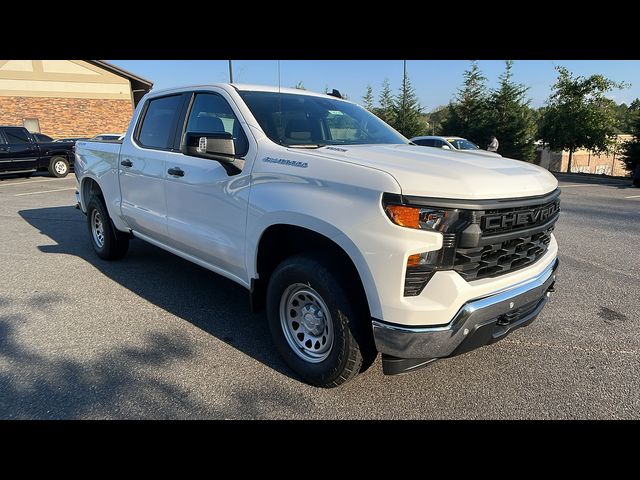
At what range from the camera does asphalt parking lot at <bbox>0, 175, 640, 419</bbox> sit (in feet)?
8.52

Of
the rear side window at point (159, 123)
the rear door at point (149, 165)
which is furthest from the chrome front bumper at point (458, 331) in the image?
the rear side window at point (159, 123)

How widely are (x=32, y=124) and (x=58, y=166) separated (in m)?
10.7

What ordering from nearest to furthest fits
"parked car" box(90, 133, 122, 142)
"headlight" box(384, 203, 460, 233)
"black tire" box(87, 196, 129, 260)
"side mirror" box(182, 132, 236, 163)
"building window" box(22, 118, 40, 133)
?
"headlight" box(384, 203, 460, 233)
"side mirror" box(182, 132, 236, 163)
"black tire" box(87, 196, 129, 260)
"parked car" box(90, 133, 122, 142)
"building window" box(22, 118, 40, 133)

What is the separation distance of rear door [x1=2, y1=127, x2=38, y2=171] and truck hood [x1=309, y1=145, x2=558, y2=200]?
1650 centimetres

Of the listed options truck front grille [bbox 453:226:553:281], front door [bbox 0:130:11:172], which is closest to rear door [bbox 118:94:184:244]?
truck front grille [bbox 453:226:553:281]

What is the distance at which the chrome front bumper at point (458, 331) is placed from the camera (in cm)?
224

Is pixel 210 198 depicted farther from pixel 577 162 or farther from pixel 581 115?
pixel 577 162

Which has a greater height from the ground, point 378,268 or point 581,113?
point 581,113

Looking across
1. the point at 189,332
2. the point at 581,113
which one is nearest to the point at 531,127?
the point at 581,113

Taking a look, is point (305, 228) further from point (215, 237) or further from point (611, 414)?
point (611, 414)

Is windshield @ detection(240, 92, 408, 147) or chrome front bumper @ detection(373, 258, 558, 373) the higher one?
windshield @ detection(240, 92, 408, 147)

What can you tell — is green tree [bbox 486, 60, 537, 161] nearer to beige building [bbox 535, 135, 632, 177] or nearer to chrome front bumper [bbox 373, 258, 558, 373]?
beige building [bbox 535, 135, 632, 177]
